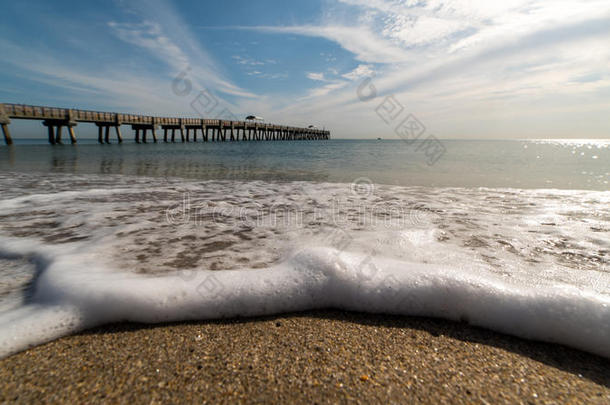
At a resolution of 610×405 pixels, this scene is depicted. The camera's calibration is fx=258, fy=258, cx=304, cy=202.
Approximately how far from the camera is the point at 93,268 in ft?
6.87

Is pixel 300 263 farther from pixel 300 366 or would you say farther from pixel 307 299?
pixel 300 366

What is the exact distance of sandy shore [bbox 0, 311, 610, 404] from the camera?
1.10m

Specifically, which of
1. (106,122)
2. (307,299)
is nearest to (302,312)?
(307,299)

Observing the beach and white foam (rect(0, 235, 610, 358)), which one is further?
white foam (rect(0, 235, 610, 358))

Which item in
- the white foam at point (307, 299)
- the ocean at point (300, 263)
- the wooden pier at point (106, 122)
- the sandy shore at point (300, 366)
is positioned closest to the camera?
the sandy shore at point (300, 366)

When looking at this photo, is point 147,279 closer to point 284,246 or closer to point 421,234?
point 284,246

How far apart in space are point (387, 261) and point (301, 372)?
4.26 feet

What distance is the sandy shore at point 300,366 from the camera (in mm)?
1103

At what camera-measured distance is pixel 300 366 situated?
4.11 feet

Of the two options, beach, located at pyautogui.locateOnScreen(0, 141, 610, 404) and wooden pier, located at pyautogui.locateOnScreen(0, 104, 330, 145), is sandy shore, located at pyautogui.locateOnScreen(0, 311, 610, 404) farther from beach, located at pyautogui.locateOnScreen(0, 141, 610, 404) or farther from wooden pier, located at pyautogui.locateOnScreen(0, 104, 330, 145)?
wooden pier, located at pyautogui.locateOnScreen(0, 104, 330, 145)

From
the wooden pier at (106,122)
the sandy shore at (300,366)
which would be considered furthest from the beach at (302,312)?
the wooden pier at (106,122)

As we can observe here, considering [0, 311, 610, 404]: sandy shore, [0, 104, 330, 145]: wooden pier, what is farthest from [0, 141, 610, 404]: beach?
[0, 104, 330, 145]: wooden pier

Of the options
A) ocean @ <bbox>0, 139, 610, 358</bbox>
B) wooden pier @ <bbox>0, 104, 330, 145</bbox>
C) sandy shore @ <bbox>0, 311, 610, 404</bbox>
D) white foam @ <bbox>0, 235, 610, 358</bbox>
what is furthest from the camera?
wooden pier @ <bbox>0, 104, 330, 145</bbox>

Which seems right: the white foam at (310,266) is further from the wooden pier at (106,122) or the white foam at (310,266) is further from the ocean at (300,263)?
the wooden pier at (106,122)
